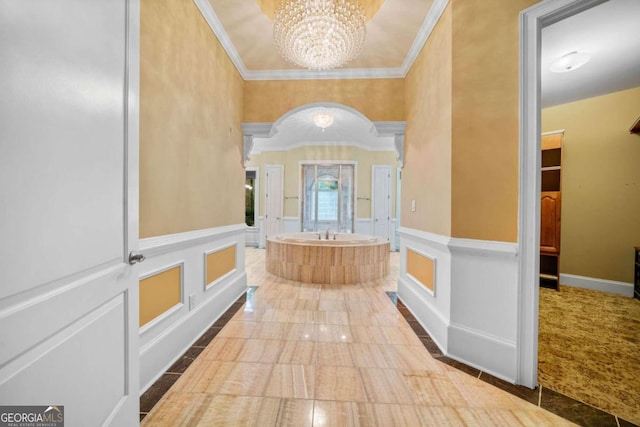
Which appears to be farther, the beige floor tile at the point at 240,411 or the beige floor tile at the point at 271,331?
the beige floor tile at the point at 271,331

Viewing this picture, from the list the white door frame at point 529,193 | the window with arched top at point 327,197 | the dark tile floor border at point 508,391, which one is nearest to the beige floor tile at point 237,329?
the dark tile floor border at point 508,391

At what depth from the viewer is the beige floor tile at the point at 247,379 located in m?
1.50

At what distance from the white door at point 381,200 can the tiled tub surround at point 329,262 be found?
Answer: 2.68 m

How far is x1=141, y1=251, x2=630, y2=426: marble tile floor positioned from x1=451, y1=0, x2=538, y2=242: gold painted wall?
956 millimetres

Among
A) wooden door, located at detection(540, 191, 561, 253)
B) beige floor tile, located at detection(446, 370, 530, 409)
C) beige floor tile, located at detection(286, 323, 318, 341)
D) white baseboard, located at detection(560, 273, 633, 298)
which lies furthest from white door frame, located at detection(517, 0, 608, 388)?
white baseboard, located at detection(560, 273, 633, 298)

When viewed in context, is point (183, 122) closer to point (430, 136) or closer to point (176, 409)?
point (176, 409)

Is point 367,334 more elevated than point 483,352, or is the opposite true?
point 483,352

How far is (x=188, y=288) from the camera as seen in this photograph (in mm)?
1995

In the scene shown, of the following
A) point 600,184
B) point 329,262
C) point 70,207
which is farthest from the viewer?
point 329,262

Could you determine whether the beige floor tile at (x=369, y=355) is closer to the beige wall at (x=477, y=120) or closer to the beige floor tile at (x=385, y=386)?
the beige floor tile at (x=385, y=386)

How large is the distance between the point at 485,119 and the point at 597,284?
3.48 meters

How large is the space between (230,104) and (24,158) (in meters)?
2.38

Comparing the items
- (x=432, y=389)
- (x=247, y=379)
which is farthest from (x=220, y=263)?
(x=432, y=389)

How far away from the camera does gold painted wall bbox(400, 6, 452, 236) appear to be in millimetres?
1955
